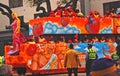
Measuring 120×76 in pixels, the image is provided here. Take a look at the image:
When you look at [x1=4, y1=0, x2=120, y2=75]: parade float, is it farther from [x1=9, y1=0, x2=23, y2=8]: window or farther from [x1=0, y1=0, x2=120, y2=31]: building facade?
[x1=9, y1=0, x2=23, y2=8]: window

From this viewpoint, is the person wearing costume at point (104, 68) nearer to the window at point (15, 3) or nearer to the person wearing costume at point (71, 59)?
the person wearing costume at point (71, 59)

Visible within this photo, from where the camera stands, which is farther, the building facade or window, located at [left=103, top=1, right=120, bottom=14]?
the building facade

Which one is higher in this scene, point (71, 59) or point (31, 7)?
point (31, 7)

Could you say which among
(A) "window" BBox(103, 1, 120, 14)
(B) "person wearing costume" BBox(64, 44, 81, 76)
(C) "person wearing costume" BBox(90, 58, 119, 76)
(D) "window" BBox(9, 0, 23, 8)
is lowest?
(B) "person wearing costume" BBox(64, 44, 81, 76)

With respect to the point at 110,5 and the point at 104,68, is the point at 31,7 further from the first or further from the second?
the point at 104,68

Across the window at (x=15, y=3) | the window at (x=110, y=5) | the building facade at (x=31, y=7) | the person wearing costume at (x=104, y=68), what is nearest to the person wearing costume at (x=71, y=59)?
the person wearing costume at (x=104, y=68)

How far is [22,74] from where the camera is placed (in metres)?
21.1

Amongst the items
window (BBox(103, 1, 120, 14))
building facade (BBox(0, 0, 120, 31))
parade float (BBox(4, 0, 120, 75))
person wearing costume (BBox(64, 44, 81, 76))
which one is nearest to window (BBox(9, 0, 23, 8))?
building facade (BBox(0, 0, 120, 31))

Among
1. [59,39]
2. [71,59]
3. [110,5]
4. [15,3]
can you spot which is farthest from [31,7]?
[71,59]

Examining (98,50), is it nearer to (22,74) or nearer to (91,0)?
(22,74)

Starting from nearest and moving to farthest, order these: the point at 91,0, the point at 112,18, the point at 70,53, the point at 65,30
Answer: the point at 70,53 → the point at 65,30 → the point at 112,18 → the point at 91,0

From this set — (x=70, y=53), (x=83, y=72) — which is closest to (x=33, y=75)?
(x=83, y=72)

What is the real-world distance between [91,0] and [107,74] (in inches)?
1329

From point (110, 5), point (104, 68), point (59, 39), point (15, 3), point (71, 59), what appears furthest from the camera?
point (15, 3)
